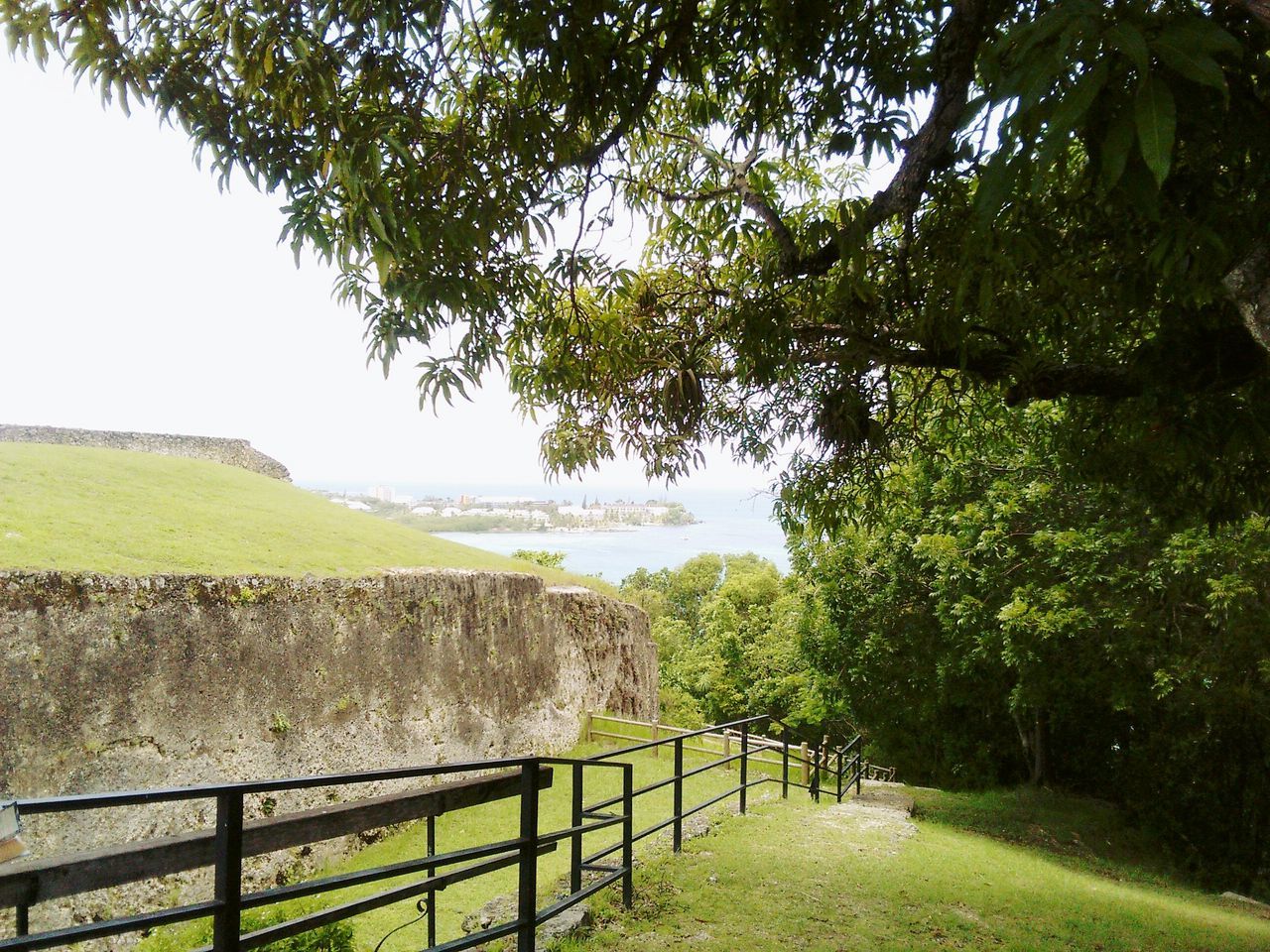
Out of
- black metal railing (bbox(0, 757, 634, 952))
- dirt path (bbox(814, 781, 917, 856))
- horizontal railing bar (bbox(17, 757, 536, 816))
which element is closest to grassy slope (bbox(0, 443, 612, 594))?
dirt path (bbox(814, 781, 917, 856))

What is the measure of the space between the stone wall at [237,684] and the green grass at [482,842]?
1.07m

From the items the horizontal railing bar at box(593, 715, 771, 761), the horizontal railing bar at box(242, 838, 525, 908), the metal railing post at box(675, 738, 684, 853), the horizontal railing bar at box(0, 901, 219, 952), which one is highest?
the horizontal railing bar at box(0, 901, 219, 952)

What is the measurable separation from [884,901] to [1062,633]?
5163 mm

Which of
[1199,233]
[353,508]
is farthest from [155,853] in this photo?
[353,508]

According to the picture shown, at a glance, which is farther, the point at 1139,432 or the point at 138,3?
the point at 1139,432

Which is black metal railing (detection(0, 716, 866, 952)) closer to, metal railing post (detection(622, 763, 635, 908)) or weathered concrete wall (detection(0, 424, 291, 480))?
metal railing post (detection(622, 763, 635, 908))

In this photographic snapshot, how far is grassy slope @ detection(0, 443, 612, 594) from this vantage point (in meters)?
9.57

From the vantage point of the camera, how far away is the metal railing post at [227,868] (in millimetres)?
2131

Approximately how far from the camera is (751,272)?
5.06 metres

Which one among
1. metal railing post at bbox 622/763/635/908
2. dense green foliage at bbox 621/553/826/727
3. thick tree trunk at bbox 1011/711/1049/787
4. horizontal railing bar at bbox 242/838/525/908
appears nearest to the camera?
horizontal railing bar at bbox 242/838/525/908

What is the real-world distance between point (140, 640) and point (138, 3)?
7705 millimetres

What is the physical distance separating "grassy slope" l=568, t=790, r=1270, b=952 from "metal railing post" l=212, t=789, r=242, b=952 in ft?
7.19

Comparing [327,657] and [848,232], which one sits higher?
[848,232]

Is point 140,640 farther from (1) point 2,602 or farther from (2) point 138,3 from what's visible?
(2) point 138,3
